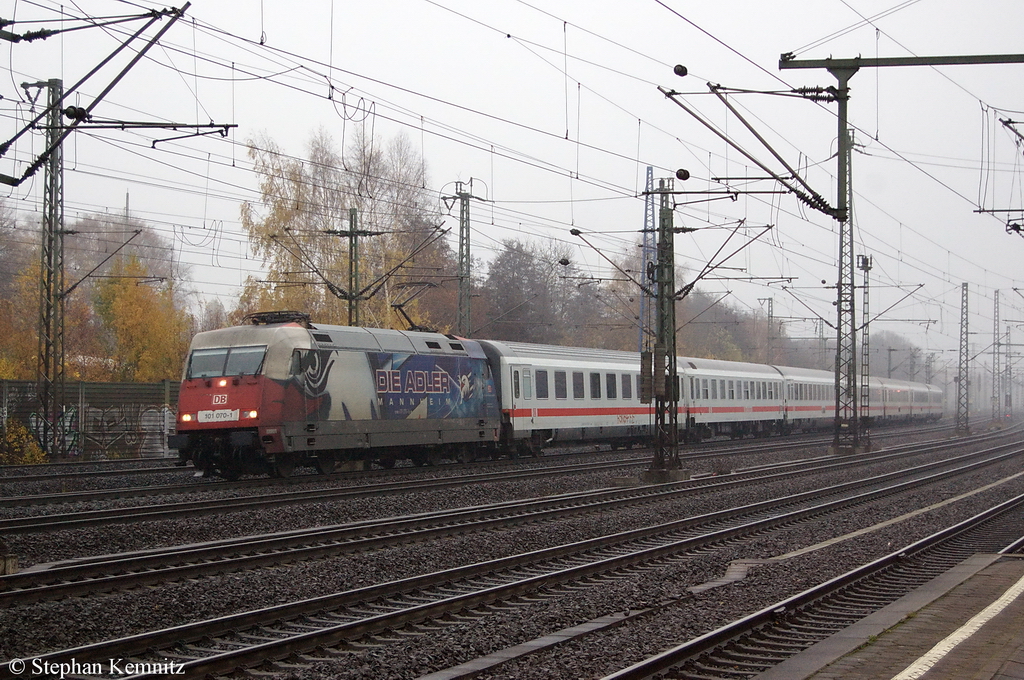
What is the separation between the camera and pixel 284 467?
68.4 ft

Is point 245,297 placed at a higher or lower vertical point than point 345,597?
higher

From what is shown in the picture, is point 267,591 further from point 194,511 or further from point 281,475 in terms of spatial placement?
point 281,475

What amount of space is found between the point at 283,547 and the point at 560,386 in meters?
17.9

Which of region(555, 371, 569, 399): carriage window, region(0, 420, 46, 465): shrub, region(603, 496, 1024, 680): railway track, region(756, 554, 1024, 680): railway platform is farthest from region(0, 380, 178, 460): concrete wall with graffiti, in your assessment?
region(756, 554, 1024, 680): railway platform

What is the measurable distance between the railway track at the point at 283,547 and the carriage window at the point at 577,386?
10002mm

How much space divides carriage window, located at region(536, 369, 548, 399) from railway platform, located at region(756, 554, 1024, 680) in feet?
61.2

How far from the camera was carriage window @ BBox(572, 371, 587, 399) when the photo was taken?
30859 mm

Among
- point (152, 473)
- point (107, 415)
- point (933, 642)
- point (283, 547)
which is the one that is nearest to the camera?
point (933, 642)

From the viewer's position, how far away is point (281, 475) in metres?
20.9

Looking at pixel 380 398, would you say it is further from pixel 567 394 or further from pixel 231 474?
pixel 567 394

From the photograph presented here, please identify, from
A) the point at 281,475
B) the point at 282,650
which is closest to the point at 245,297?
the point at 281,475

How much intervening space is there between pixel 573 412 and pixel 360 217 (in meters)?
21.6

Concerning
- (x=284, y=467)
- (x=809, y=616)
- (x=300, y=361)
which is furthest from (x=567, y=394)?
(x=809, y=616)

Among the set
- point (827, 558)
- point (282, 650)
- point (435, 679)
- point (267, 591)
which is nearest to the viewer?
point (435, 679)
